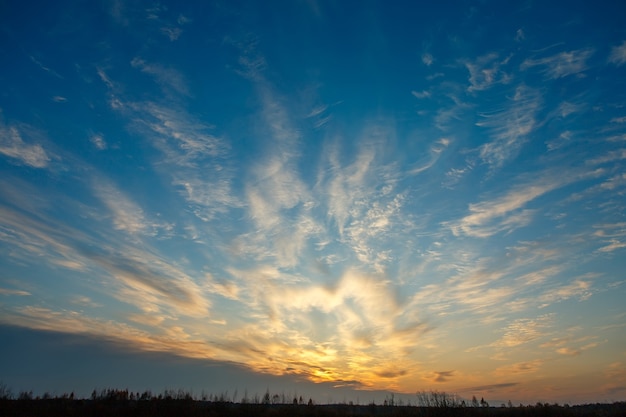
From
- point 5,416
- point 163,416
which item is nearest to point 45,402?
point 5,416

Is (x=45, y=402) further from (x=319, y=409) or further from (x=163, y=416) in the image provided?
(x=319, y=409)

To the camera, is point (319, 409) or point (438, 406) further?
point (319, 409)

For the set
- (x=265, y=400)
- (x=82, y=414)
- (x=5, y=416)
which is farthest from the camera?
(x=265, y=400)

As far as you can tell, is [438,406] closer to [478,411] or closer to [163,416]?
[478,411]

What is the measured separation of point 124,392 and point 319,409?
16.6 m

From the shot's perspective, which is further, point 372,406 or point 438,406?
point 372,406

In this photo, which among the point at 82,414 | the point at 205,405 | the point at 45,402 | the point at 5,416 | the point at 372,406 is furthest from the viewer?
the point at 372,406

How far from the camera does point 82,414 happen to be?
27844 mm

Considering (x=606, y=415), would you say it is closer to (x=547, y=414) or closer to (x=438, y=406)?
(x=547, y=414)

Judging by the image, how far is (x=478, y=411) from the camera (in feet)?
106

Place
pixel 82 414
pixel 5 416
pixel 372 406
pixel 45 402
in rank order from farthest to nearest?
1. pixel 372 406
2. pixel 45 402
3. pixel 82 414
4. pixel 5 416

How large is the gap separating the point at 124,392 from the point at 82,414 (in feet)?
17.1

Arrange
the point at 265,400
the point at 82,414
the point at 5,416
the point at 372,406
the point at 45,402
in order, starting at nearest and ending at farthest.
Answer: the point at 5,416
the point at 82,414
the point at 45,402
the point at 265,400
the point at 372,406

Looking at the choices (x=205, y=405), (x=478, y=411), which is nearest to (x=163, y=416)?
(x=205, y=405)
